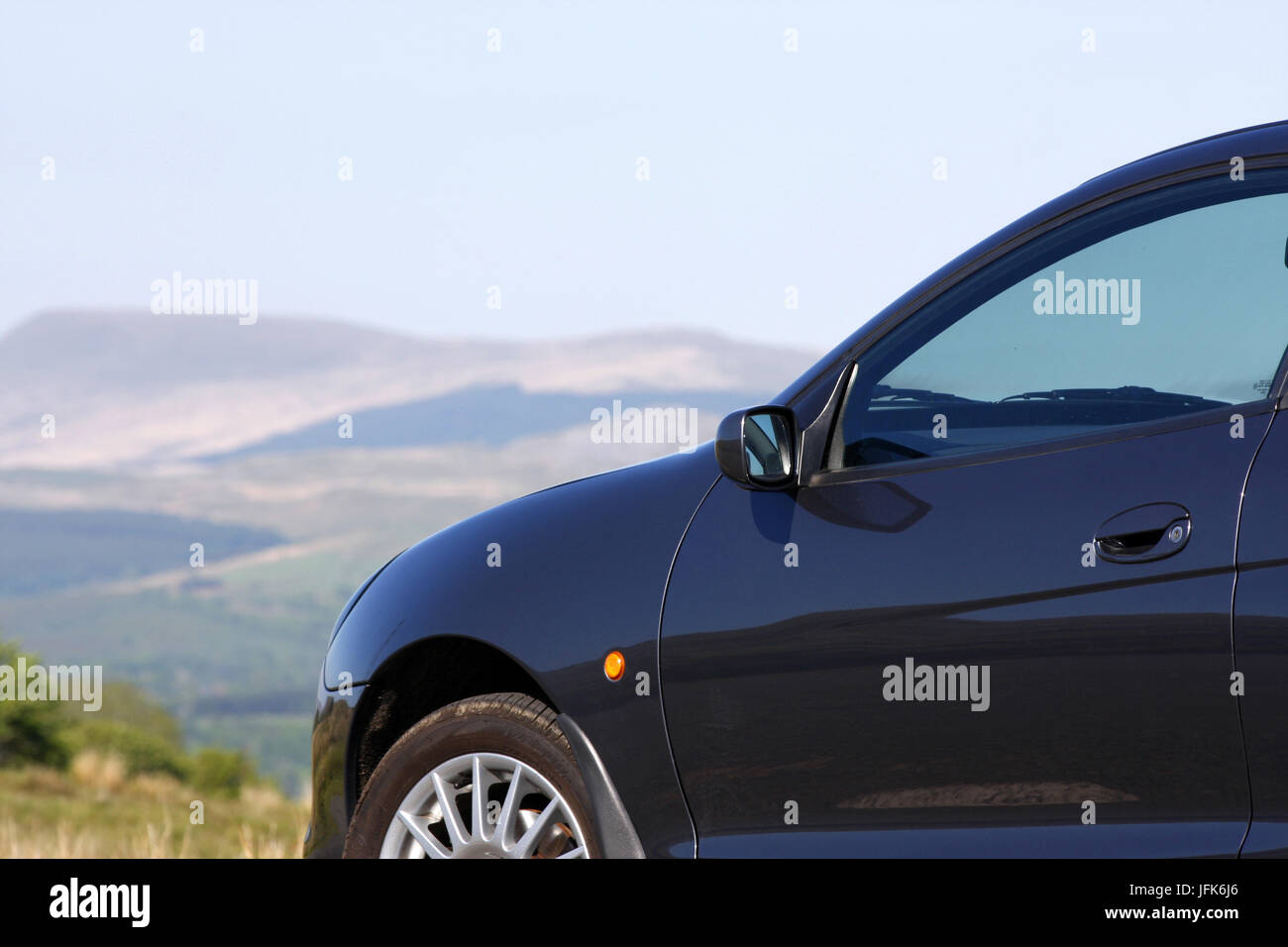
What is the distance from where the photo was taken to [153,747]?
4672cm

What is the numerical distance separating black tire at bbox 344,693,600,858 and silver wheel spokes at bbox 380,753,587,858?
2 cm

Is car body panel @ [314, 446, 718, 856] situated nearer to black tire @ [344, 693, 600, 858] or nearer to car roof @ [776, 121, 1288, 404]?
black tire @ [344, 693, 600, 858]

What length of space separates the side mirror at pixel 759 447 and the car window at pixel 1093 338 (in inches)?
3.8

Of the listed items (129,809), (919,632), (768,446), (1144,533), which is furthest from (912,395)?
(129,809)

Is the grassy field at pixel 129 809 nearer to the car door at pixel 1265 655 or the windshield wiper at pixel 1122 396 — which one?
the windshield wiper at pixel 1122 396

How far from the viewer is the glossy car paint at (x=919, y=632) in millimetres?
2557

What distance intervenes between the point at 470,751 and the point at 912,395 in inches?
49.9

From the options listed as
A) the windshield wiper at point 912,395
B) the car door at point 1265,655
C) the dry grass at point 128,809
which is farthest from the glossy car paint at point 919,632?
the dry grass at point 128,809

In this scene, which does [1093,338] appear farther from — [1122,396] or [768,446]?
[768,446]
